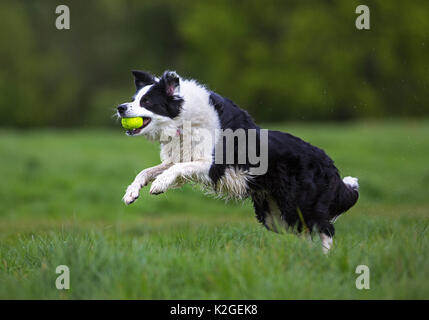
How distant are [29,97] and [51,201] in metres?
18.0

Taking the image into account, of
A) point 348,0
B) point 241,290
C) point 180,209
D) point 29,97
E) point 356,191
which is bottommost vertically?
point 180,209

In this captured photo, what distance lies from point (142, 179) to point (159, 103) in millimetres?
739

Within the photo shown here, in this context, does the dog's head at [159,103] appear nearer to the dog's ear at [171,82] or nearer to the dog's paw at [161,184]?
the dog's ear at [171,82]

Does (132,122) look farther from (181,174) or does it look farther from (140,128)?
(181,174)

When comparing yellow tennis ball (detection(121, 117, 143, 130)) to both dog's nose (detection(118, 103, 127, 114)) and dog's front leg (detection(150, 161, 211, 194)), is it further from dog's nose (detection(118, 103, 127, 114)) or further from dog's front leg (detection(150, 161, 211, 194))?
dog's front leg (detection(150, 161, 211, 194))

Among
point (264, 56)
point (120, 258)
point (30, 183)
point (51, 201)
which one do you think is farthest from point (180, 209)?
point (264, 56)

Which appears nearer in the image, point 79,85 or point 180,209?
point 180,209

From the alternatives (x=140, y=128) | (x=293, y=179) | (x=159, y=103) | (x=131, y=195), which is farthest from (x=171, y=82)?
(x=293, y=179)

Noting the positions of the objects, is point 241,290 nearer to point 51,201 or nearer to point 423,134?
point 51,201

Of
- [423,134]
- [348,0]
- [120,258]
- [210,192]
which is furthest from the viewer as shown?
[348,0]

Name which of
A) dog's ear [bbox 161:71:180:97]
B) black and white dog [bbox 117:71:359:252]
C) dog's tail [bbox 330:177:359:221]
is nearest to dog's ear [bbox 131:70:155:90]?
black and white dog [bbox 117:71:359:252]

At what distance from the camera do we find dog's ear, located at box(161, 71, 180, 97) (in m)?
4.84

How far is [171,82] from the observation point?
488 cm

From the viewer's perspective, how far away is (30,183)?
1225cm
